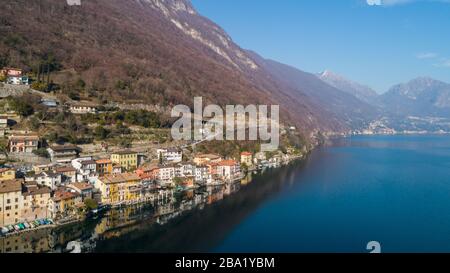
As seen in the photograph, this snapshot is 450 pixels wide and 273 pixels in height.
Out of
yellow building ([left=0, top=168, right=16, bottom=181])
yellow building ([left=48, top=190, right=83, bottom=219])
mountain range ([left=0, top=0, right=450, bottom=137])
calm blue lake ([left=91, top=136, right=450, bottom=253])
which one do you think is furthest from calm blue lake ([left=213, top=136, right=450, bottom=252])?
mountain range ([left=0, top=0, right=450, bottom=137])

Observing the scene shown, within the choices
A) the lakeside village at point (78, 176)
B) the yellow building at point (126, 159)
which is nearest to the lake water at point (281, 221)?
the lakeside village at point (78, 176)

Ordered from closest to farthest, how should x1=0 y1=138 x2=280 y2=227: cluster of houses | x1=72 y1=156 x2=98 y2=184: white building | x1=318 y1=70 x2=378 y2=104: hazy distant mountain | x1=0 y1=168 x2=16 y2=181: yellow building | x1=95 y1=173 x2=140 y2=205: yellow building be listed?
x1=0 y1=138 x2=280 y2=227: cluster of houses → x1=0 y1=168 x2=16 y2=181: yellow building → x1=95 y1=173 x2=140 y2=205: yellow building → x1=72 y1=156 x2=98 y2=184: white building → x1=318 y1=70 x2=378 y2=104: hazy distant mountain

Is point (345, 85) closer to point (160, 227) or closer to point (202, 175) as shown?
point (202, 175)

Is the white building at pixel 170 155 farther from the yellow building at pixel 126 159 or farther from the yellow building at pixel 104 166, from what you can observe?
the yellow building at pixel 104 166

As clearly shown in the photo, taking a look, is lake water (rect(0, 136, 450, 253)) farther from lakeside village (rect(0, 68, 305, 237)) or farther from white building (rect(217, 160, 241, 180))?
white building (rect(217, 160, 241, 180))
